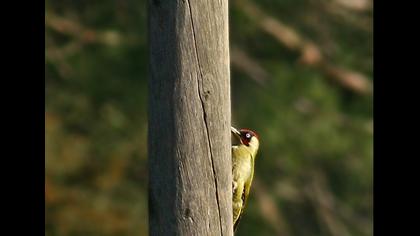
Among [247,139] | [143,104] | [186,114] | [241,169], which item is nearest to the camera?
[186,114]

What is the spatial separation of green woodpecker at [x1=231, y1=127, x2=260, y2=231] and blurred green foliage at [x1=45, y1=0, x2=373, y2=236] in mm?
4389

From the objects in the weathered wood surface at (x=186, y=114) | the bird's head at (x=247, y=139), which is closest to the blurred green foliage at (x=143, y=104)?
the bird's head at (x=247, y=139)

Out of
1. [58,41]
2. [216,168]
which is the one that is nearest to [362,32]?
[58,41]

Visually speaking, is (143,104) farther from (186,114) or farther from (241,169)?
(186,114)

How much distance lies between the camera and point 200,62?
13.2 feet

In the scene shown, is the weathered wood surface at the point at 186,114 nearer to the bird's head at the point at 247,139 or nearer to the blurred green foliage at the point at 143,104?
the bird's head at the point at 247,139

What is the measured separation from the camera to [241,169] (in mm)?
5293

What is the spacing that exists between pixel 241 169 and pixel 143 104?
5.00 metres

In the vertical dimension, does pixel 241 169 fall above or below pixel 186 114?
below

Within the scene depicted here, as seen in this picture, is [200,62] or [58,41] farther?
[58,41]

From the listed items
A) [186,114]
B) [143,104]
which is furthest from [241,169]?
[143,104]

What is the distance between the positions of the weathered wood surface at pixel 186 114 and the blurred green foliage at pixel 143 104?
18.9 ft
